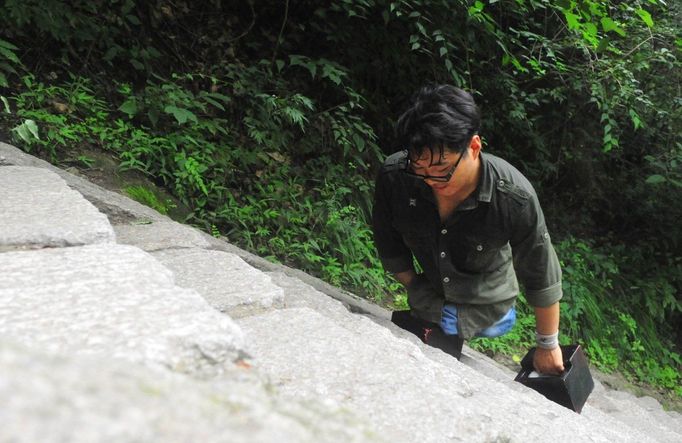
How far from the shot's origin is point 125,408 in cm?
49

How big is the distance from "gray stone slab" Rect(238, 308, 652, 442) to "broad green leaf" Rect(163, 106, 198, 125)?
2.91 metres

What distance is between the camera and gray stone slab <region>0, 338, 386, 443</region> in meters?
0.45

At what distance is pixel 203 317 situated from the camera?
851 mm

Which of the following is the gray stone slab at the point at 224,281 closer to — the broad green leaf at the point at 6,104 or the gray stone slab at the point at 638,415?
the broad green leaf at the point at 6,104

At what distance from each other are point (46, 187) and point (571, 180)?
645 centimetres

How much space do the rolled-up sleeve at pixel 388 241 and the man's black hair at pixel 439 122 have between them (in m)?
0.61

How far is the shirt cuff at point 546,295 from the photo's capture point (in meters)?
2.43

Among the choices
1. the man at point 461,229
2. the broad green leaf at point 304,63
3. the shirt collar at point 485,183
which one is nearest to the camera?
the man at point 461,229

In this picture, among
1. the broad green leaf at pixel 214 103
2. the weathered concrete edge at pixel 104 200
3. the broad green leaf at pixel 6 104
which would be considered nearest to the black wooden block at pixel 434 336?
the weathered concrete edge at pixel 104 200

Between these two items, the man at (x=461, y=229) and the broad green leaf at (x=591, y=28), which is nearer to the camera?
the man at (x=461, y=229)

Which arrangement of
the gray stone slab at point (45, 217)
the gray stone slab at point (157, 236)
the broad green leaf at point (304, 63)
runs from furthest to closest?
the broad green leaf at point (304, 63), the gray stone slab at point (157, 236), the gray stone slab at point (45, 217)

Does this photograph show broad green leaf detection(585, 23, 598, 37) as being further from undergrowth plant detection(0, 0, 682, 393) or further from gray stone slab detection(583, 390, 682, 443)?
gray stone slab detection(583, 390, 682, 443)

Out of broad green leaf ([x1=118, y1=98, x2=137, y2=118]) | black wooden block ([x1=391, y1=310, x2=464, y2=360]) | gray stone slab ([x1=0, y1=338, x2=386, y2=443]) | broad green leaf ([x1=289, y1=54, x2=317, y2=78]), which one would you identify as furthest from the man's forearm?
broad green leaf ([x1=118, y1=98, x2=137, y2=118])

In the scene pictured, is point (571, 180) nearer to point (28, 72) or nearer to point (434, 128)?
point (434, 128)
